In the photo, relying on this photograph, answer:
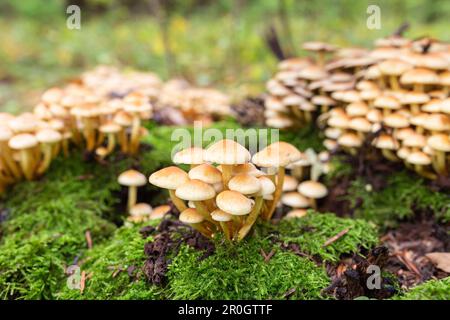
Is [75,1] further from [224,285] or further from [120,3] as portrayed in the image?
[224,285]

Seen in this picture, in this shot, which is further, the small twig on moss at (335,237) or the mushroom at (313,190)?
the mushroom at (313,190)

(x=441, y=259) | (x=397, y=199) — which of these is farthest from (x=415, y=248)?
(x=397, y=199)

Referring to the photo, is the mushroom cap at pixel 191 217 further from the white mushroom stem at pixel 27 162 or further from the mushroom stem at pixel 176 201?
the white mushroom stem at pixel 27 162

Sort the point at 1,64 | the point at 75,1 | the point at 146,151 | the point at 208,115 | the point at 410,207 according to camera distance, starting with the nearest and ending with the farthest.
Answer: the point at 410,207, the point at 146,151, the point at 208,115, the point at 1,64, the point at 75,1

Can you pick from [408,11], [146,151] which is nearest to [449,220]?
[146,151]

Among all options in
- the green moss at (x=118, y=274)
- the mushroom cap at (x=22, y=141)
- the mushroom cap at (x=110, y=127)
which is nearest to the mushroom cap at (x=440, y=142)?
the green moss at (x=118, y=274)

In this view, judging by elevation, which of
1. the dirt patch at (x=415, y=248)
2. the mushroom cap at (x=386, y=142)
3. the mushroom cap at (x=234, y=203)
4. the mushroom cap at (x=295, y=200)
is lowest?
the dirt patch at (x=415, y=248)
